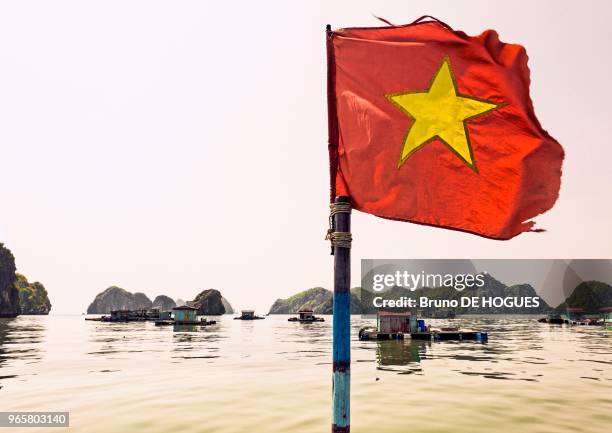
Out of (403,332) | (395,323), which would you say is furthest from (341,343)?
(395,323)

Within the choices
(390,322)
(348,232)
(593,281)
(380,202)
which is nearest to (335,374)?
(348,232)

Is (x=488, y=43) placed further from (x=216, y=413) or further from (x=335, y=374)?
(x=216, y=413)

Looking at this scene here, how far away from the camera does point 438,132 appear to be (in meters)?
5.77

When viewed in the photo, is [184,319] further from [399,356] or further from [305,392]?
[305,392]

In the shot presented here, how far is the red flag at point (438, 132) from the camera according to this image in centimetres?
566

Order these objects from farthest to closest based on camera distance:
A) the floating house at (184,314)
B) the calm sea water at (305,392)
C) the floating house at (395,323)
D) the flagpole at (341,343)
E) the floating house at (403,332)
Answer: the floating house at (184,314)
the floating house at (395,323)
the floating house at (403,332)
the calm sea water at (305,392)
the flagpole at (341,343)

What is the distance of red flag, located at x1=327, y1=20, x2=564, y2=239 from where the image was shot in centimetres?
566

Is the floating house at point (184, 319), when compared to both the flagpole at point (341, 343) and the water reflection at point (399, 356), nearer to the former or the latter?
the water reflection at point (399, 356)

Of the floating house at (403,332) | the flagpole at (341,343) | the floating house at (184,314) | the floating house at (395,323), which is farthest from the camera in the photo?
the floating house at (184,314)

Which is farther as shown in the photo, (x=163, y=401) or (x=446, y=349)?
(x=446, y=349)

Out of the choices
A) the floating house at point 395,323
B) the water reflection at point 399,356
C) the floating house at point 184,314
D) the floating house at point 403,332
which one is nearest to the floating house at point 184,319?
the floating house at point 184,314

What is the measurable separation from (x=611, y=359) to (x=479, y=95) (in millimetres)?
37642

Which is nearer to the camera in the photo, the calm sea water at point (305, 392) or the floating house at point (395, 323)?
the calm sea water at point (305, 392)

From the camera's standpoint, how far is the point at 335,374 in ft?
16.9
